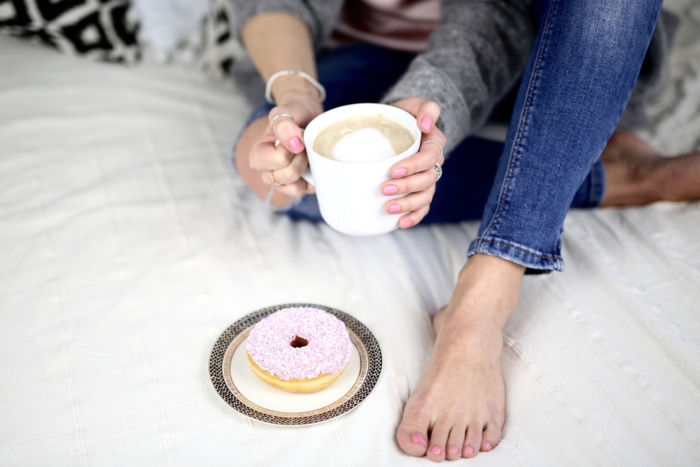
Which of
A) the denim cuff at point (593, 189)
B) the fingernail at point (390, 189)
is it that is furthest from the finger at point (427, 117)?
the denim cuff at point (593, 189)

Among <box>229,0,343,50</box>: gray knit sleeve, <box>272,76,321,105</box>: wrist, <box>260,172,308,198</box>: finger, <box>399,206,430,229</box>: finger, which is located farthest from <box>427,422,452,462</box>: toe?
<box>229,0,343,50</box>: gray knit sleeve

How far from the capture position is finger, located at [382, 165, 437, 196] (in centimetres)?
70

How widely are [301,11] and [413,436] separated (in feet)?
2.77

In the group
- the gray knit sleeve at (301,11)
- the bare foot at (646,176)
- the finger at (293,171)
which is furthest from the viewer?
the gray knit sleeve at (301,11)

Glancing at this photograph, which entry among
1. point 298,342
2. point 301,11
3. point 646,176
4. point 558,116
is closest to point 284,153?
point 298,342

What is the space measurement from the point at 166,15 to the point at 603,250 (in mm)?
Answer: 1106

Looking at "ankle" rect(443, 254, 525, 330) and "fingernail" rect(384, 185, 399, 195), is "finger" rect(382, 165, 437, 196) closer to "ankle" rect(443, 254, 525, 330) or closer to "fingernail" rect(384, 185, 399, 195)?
"fingernail" rect(384, 185, 399, 195)

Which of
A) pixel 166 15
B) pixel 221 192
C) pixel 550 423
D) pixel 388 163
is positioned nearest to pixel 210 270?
pixel 221 192

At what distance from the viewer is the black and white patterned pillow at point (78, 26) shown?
1387 mm

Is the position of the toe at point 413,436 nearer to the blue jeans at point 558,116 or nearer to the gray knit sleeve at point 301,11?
the blue jeans at point 558,116

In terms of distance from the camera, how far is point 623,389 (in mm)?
764

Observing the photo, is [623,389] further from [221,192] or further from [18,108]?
[18,108]

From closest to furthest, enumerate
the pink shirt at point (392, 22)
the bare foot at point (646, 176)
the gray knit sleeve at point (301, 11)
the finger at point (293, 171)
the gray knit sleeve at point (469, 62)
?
the finger at point (293, 171) < the gray knit sleeve at point (469, 62) < the bare foot at point (646, 176) < the gray knit sleeve at point (301, 11) < the pink shirt at point (392, 22)

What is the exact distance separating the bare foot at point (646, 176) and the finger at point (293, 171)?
605 millimetres
